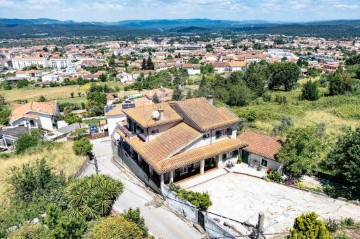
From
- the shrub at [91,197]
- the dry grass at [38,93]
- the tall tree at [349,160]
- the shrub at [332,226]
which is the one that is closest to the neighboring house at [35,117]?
the dry grass at [38,93]

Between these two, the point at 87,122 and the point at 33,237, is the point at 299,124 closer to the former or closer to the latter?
the point at 33,237

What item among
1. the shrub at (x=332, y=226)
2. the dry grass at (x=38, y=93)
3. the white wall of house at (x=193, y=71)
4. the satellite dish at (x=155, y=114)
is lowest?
the dry grass at (x=38, y=93)

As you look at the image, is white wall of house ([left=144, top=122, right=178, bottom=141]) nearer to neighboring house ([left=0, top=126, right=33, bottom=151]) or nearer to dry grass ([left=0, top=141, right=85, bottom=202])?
dry grass ([left=0, top=141, right=85, bottom=202])

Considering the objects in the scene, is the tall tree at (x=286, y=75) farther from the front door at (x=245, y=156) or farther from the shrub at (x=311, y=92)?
the front door at (x=245, y=156)

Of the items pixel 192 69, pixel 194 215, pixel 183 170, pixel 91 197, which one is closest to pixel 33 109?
pixel 183 170

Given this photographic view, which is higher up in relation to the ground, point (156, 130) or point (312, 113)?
point (156, 130)

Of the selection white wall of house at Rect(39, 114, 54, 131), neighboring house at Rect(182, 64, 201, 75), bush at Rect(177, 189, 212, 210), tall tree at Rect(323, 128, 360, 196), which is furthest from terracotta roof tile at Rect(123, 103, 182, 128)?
neighboring house at Rect(182, 64, 201, 75)

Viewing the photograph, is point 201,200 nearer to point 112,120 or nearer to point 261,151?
point 261,151
